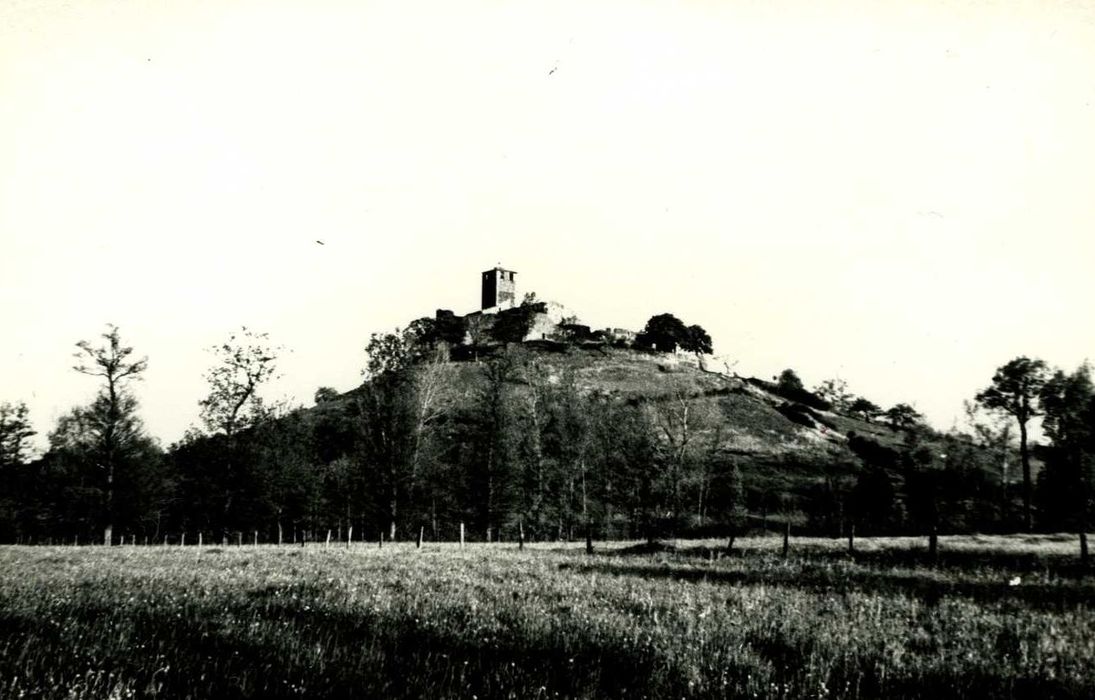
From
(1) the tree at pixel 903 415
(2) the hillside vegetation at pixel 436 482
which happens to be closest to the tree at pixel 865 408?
(1) the tree at pixel 903 415

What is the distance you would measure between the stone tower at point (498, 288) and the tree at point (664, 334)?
3462 cm

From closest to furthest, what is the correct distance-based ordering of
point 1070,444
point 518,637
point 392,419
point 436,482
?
point 518,637
point 392,419
point 436,482
point 1070,444

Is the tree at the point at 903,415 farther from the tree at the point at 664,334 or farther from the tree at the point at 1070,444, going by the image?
the tree at the point at 1070,444

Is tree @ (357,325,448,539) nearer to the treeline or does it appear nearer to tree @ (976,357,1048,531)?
the treeline

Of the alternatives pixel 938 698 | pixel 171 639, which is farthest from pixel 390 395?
pixel 938 698

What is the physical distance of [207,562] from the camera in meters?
17.5

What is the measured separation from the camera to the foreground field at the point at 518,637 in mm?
5387

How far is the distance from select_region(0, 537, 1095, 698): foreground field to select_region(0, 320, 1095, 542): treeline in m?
27.8

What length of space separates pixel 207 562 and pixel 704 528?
1763 inches

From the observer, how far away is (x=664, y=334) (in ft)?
504

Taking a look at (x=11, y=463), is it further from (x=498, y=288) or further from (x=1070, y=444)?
(x=498, y=288)

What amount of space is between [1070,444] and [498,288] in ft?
411

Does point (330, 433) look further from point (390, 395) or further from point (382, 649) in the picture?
point (382, 649)

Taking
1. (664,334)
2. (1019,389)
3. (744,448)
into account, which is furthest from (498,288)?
(1019,389)
